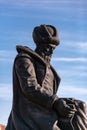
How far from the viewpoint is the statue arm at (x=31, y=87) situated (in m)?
10.8

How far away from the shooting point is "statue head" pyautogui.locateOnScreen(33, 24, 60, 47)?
11328 millimetres

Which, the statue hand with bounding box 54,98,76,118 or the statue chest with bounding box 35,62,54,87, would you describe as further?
the statue chest with bounding box 35,62,54,87

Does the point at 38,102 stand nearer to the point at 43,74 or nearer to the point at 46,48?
the point at 43,74

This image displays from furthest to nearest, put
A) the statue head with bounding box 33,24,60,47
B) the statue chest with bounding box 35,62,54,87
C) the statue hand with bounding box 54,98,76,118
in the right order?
the statue head with bounding box 33,24,60,47
the statue chest with bounding box 35,62,54,87
the statue hand with bounding box 54,98,76,118

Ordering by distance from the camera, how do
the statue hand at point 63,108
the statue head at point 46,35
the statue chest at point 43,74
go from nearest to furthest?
the statue hand at point 63,108 < the statue chest at point 43,74 < the statue head at point 46,35

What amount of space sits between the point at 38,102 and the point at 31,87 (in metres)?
0.25

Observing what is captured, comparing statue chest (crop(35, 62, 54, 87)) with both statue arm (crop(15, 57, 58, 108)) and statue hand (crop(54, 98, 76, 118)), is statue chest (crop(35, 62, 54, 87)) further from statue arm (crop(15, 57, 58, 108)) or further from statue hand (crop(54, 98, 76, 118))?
statue hand (crop(54, 98, 76, 118))

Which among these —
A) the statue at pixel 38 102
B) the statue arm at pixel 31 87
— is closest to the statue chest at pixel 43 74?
the statue at pixel 38 102

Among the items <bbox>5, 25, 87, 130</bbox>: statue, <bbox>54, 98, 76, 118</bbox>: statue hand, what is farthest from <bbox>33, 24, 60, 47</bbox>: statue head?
<bbox>54, 98, 76, 118</bbox>: statue hand

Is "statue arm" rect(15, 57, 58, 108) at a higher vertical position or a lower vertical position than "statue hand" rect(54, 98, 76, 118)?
higher

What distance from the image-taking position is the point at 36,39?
37.5 feet

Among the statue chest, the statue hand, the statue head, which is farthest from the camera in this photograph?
the statue head

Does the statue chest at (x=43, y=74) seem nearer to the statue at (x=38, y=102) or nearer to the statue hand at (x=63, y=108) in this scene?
the statue at (x=38, y=102)

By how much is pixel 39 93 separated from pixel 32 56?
72 cm
